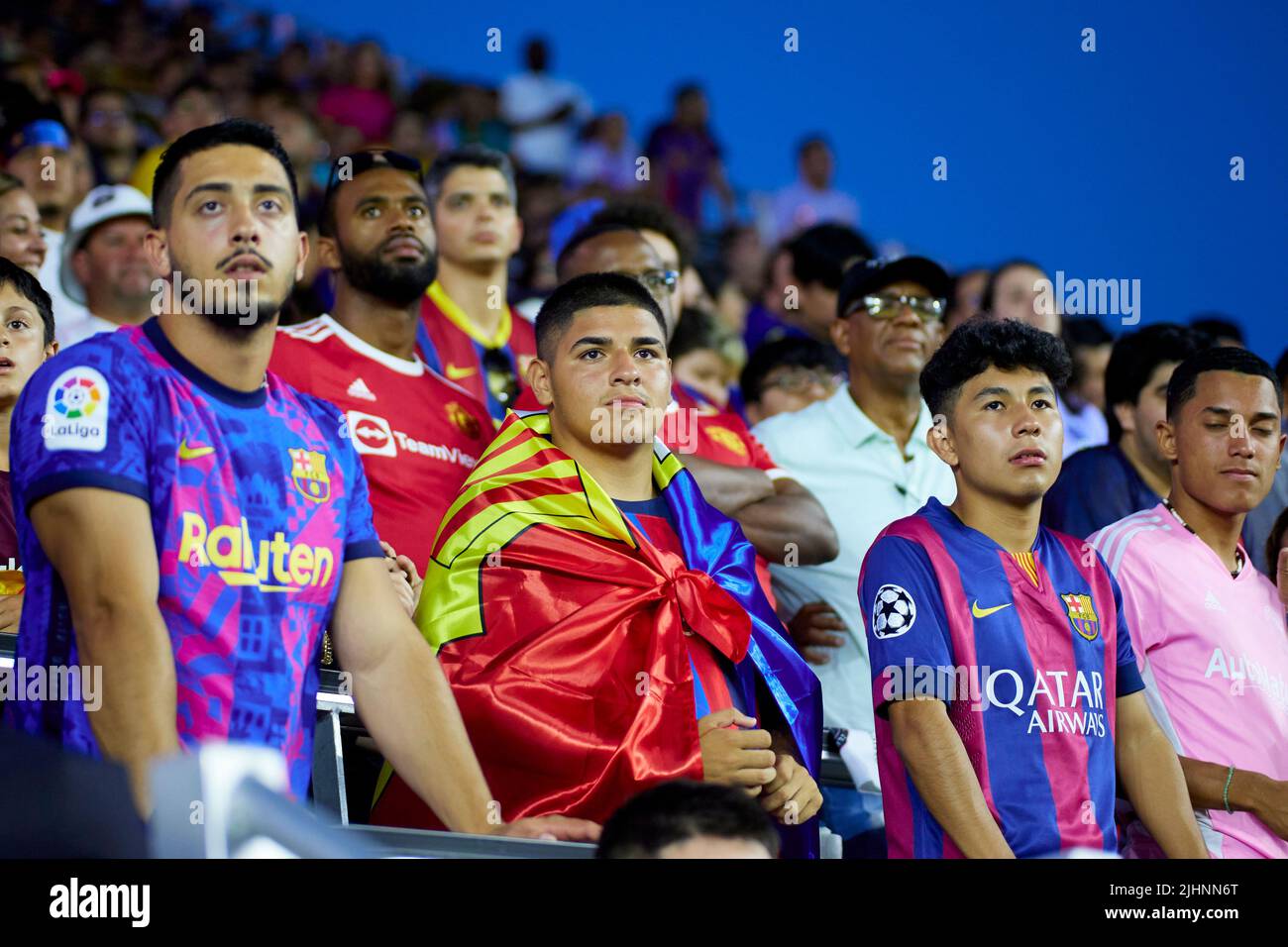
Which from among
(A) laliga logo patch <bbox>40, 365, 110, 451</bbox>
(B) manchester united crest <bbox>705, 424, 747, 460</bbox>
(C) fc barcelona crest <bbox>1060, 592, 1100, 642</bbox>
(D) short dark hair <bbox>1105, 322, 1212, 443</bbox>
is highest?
(D) short dark hair <bbox>1105, 322, 1212, 443</bbox>

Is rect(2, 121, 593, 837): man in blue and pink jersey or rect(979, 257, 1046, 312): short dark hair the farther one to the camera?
rect(979, 257, 1046, 312): short dark hair

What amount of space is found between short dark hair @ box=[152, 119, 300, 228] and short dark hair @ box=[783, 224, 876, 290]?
3.98 m

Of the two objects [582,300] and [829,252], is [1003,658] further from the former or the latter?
[829,252]

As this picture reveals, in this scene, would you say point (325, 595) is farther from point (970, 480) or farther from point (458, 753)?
point (970, 480)

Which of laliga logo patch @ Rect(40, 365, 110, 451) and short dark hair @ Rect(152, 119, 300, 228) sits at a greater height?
short dark hair @ Rect(152, 119, 300, 228)

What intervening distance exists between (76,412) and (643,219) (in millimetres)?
3506

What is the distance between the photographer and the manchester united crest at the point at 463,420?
16.9 ft

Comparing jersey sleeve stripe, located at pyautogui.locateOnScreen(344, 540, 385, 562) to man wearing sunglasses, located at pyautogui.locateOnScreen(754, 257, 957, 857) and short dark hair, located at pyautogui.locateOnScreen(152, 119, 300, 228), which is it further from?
man wearing sunglasses, located at pyautogui.locateOnScreen(754, 257, 957, 857)

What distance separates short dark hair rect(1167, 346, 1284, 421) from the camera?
466 cm

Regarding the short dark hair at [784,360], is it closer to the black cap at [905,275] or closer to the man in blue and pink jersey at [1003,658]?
the black cap at [905,275]

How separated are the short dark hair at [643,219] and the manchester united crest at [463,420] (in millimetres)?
1206

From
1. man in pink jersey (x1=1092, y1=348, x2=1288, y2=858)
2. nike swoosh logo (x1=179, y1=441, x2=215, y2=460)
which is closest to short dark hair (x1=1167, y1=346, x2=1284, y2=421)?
man in pink jersey (x1=1092, y1=348, x2=1288, y2=858)
